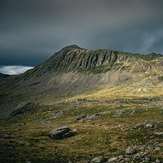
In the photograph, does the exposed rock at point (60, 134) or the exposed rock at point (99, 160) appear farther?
the exposed rock at point (60, 134)

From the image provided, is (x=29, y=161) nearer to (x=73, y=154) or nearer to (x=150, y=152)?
(x=73, y=154)

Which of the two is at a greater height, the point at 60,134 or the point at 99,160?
the point at 60,134

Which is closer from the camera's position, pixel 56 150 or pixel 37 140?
pixel 56 150

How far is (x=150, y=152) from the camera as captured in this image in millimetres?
83062

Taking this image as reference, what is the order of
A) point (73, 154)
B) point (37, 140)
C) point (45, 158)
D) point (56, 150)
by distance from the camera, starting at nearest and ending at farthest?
point (45, 158) → point (73, 154) → point (56, 150) → point (37, 140)

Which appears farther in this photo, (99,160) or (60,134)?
(60,134)

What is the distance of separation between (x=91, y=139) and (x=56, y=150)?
948 inches

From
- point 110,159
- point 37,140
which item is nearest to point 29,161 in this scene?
point 110,159

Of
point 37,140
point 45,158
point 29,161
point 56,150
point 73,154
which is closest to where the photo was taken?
point 29,161

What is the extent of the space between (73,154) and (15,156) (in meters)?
16.3

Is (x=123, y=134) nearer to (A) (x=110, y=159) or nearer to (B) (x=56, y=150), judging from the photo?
(B) (x=56, y=150)

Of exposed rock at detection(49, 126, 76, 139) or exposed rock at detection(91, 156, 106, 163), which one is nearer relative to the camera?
exposed rock at detection(91, 156, 106, 163)

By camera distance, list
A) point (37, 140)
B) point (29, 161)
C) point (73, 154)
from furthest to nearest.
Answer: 1. point (37, 140)
2. point (73, 154)
3. point (29, 161)

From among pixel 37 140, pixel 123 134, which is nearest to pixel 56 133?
pixel 37 140
